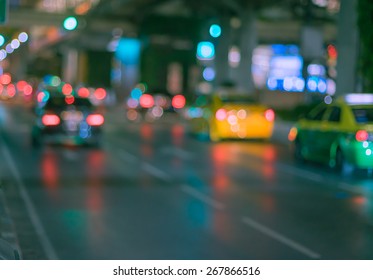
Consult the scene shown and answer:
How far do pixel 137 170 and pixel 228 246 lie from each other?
35.2ft

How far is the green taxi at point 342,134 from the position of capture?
20797 mm

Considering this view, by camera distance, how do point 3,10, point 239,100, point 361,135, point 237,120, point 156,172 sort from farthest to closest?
point 239,100 → point 237,120 → point 156,172 → point 361,135 → point 3,10

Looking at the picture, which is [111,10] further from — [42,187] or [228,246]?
[228,246]

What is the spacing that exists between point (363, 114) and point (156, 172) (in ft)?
15.1

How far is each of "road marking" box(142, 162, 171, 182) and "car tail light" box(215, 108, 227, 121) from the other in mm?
8762

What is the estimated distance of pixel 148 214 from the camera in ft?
49.2

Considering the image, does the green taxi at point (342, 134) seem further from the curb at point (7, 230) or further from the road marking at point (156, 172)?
the curb at point (7, 230)

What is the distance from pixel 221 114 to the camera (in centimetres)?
3281

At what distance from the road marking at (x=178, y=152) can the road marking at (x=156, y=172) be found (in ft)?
9.06

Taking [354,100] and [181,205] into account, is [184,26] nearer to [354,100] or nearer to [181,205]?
[354,100]

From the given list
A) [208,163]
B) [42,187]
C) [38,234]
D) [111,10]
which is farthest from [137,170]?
A: [111,10]

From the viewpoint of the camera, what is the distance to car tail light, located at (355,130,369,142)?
20.7 m

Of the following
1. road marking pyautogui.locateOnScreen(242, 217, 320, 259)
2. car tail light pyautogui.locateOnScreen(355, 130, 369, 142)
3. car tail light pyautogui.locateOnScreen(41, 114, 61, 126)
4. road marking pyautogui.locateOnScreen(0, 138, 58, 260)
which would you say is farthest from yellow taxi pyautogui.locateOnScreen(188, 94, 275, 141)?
road marking pyautogui.locateOnScreen(242, 217, 320, 259)

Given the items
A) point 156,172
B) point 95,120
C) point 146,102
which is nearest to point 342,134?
point 156,172
